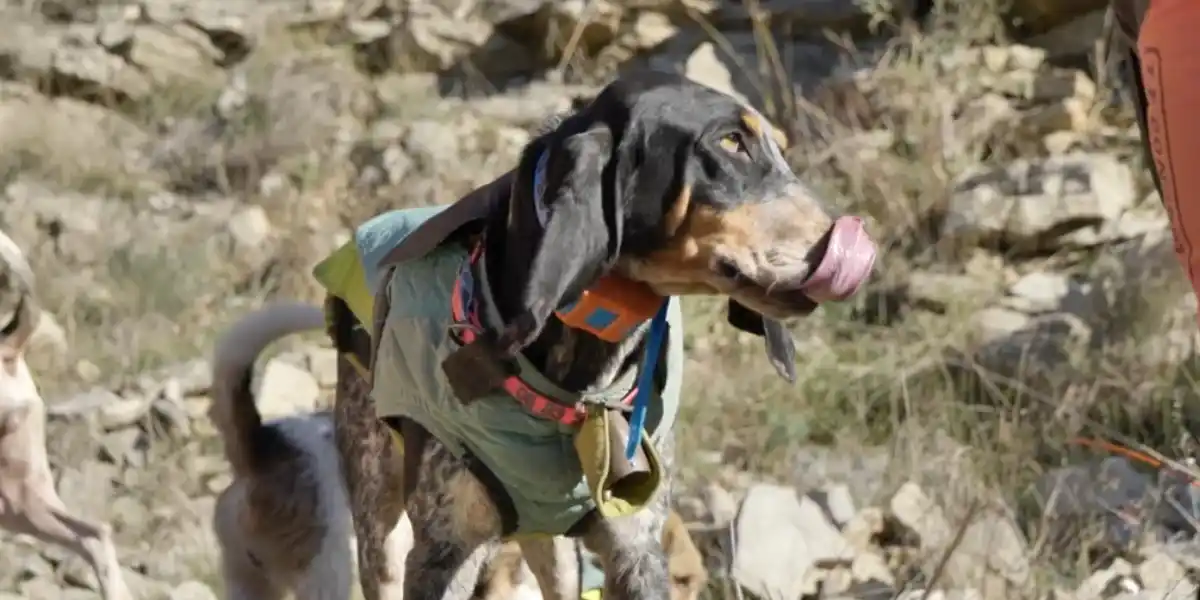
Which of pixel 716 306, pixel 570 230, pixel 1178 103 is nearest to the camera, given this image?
pixel 1178 103

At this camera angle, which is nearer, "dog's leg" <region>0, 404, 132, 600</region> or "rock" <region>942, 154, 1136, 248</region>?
Answer: "dog's leg" <region>0, 404, 132, 600</region>

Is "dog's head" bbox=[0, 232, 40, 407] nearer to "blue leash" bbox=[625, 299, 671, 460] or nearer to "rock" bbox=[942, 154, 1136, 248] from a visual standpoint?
"blue leash" bbox=[625, 299, 671, 460]

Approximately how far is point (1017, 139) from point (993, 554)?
3.02 m

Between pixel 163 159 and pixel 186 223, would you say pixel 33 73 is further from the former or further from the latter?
pixel 186 223

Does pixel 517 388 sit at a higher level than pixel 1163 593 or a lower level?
higher

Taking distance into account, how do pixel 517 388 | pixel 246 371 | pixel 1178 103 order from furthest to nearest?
1. pixel 246 371
2. pixel 517 388
3. pixel 1178 103

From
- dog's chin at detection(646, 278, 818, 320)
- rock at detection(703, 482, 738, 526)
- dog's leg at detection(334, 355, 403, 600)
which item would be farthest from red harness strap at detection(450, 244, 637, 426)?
rock at detection(703, 482, 738, 526)

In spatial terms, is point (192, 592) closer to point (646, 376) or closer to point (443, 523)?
point (443, 523)

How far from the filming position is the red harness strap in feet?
8.38

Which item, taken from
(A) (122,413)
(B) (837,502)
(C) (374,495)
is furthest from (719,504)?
(A) (122,413)

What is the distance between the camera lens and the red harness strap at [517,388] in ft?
8.38

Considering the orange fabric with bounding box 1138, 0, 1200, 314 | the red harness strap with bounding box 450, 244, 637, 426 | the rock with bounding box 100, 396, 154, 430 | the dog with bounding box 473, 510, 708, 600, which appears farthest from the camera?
the rock with bounding box 100, 396, 154, 430

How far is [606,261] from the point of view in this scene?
7.68 feet

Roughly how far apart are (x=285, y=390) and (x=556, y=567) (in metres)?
1.85
